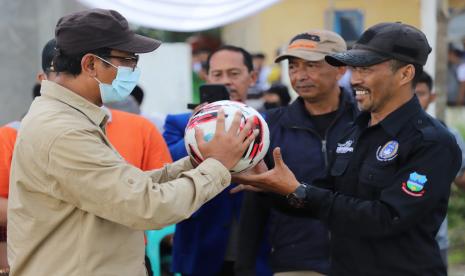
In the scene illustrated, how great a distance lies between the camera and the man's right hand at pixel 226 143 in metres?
3.24

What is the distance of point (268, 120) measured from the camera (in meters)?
4.58

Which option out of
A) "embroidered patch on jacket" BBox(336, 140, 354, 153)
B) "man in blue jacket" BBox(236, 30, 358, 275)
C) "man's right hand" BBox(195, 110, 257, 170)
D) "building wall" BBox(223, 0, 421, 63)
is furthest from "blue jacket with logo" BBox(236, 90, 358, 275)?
"building wall" BBox(223, 0, 421, 63)

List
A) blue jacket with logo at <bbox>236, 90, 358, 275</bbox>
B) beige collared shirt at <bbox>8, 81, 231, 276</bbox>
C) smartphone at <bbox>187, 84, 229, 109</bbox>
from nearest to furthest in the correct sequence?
beige collared shirt at <bbox>8, 81, 231, 276</bbox> < blue jacket with logo at <bbox>236, 90, 358, 275</bbox> < smartphone at <bbox>187, 84, 229, 109</bbox>

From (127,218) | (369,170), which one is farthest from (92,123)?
(369,170)

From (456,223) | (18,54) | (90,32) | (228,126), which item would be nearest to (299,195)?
(228,126)

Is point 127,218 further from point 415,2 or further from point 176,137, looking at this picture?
point 415,2

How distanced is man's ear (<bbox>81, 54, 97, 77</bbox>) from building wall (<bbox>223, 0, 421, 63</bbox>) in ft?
45.3

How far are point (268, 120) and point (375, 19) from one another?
42.3 feet

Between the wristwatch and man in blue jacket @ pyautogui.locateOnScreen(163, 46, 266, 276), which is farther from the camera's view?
man in blue jacket @ pyautogui.locateOnScreen(163, 46, 266, 276)

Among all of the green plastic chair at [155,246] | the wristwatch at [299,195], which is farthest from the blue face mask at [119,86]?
the green plastic chair at [155,246]

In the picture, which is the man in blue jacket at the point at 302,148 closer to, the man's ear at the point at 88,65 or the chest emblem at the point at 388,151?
the chest emblem at the point at 388,151

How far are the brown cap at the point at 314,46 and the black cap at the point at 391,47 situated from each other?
100cm

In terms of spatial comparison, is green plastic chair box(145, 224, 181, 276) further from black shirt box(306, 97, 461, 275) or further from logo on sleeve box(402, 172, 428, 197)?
logo on sleeve box(402, 172, 428, 197)

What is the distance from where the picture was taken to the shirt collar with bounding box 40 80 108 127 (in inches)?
124
